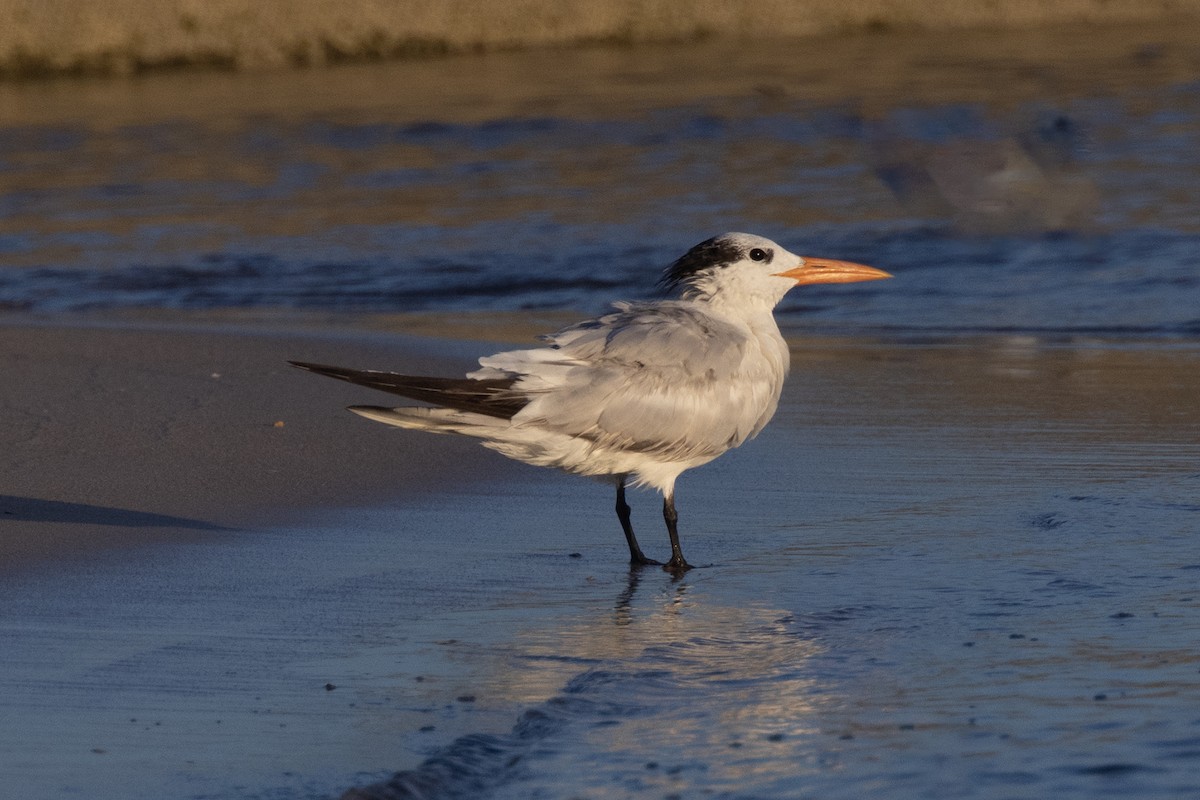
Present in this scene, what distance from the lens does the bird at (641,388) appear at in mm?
4660

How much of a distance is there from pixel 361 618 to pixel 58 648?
0.67 meters

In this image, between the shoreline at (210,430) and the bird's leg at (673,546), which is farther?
the shoreline at (210,430)

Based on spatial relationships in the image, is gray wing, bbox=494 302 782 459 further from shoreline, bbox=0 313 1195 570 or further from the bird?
shoreline, bbox=0 313 1195 570

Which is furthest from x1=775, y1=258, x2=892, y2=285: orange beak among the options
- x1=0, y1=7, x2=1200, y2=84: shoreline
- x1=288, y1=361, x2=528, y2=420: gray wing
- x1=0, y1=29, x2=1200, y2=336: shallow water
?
x1=0, y1=7, x2=1200, y2=84: shoreline

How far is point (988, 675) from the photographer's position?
372 cm

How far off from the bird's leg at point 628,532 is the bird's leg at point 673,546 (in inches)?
2.9

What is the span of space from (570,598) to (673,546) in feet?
1.63

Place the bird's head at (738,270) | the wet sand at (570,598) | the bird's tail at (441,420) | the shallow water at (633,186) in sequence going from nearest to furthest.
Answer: the wet sand at (570,598) → the bird's tail at (441,420) → the bird's head at (738,270) → the shallow water at (633,186)

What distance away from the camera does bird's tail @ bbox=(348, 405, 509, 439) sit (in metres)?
4.60

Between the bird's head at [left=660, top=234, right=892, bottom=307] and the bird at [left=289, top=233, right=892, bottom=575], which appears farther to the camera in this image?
the bird's head at [left=660, top=234, right=892, bottom=307]

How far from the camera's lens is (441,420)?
183 inches

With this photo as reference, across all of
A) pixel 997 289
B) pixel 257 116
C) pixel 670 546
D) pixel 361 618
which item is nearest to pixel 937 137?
pixel 997 289

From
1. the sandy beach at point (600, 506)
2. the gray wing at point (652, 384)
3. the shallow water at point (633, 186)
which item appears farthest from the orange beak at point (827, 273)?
the shallow water at point (633, 186)

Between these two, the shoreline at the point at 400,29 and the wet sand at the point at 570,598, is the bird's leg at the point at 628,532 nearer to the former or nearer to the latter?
the wet sand at the point at 570,598
